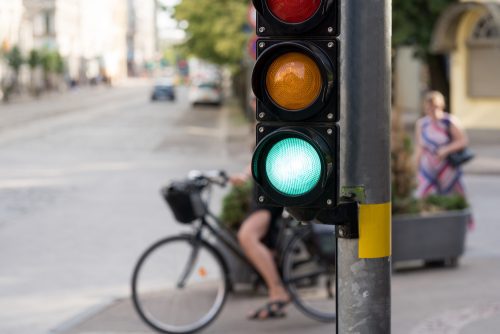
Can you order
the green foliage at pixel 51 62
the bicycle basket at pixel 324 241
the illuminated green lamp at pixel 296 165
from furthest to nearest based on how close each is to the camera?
the green foliage at pixel 51 62 → the bicycle basket at pixel 324 241 → the illuminated green lamp at pixel 296 165

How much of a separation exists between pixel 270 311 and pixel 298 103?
13.2 ft

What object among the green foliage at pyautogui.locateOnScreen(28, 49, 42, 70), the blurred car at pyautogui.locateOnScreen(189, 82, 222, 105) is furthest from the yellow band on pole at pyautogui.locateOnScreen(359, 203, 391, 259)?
the green foliage at pyautogui.locateOnScreen(28, 49, 42, 70)

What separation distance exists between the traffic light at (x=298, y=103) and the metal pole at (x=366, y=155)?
0.22 meters

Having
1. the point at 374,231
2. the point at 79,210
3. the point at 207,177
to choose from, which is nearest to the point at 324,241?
the point at 207,177

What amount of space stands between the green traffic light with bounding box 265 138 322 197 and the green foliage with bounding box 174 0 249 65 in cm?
2586

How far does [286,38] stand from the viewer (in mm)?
3234

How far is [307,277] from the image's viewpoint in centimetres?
711

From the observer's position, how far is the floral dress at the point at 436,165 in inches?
440

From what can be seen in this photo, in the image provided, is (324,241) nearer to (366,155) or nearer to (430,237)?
(430,237)

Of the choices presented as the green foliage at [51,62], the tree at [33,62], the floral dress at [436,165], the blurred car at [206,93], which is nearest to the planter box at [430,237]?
the floral dress at [436,165]

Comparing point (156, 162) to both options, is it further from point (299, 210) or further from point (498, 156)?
point (299, 210)

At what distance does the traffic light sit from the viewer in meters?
3.19

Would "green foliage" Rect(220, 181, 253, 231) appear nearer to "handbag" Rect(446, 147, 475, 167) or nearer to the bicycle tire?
the bicycle tire

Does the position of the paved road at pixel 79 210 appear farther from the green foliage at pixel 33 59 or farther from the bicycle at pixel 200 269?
the green foliage at pixel 33 59
